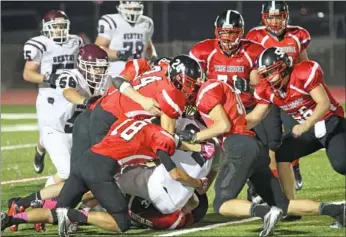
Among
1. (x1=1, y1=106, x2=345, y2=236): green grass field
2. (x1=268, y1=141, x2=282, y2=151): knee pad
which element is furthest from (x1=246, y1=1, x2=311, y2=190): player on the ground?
(x1=1, y1=106, x2=345, y2=236): green grass field

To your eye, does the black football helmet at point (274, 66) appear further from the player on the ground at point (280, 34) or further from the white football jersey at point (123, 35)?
the white football jersey at point (123, 35)

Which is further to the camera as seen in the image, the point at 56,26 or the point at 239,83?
the point at 56,26

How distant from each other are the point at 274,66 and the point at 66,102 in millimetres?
1973

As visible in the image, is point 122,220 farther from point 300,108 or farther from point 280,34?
point 280,34

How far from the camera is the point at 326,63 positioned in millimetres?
19734

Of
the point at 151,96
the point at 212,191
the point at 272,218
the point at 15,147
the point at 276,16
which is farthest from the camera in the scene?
the point at 15,147

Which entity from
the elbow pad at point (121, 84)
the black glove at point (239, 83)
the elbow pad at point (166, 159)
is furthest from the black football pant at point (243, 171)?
the black glove at point (239, 83)

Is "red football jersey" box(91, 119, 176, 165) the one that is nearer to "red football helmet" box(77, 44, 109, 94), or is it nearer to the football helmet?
"red football helmet" box(77, 44, 109, 94)

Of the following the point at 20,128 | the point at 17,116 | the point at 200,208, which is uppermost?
the point at 200,208

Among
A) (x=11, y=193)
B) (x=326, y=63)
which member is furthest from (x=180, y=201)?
(x=326, y=63)

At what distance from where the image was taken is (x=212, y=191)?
9594mm

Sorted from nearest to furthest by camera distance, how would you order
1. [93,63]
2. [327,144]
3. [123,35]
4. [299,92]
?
[299,92] < [327,144] < [93,63] < [123,35]

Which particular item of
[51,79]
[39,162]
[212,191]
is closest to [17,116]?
[39,162]

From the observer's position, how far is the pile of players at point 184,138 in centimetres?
711
